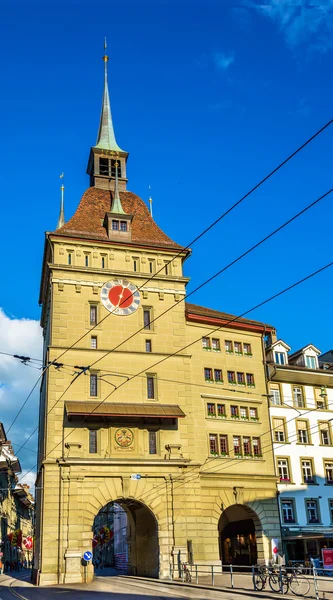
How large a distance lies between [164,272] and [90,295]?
6.19m

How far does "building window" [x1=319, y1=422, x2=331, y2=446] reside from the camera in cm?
4833

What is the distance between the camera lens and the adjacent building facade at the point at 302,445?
44.6 m

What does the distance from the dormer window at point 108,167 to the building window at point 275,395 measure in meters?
23.3

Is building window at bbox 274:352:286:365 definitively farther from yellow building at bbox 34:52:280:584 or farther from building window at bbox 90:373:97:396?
Answer: building window at bbox 90:373:97:396

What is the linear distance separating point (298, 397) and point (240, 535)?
36.7 ft

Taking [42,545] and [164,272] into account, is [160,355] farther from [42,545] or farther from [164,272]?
[42,545]

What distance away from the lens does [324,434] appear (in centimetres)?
4859

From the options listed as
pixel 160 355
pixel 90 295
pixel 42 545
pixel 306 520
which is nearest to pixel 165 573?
pixel 42 545

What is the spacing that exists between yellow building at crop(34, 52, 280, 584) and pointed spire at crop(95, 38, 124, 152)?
9185mm

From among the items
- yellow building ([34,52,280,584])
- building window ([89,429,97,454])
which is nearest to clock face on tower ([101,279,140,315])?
yellow building ([34,52,280,584])

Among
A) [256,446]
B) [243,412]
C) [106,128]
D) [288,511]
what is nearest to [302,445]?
[256,446]

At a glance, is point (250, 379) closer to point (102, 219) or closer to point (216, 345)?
point (216, 345)

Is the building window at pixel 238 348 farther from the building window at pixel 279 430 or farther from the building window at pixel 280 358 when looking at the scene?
the building window at pixel 279 430

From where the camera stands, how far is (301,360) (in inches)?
2015
